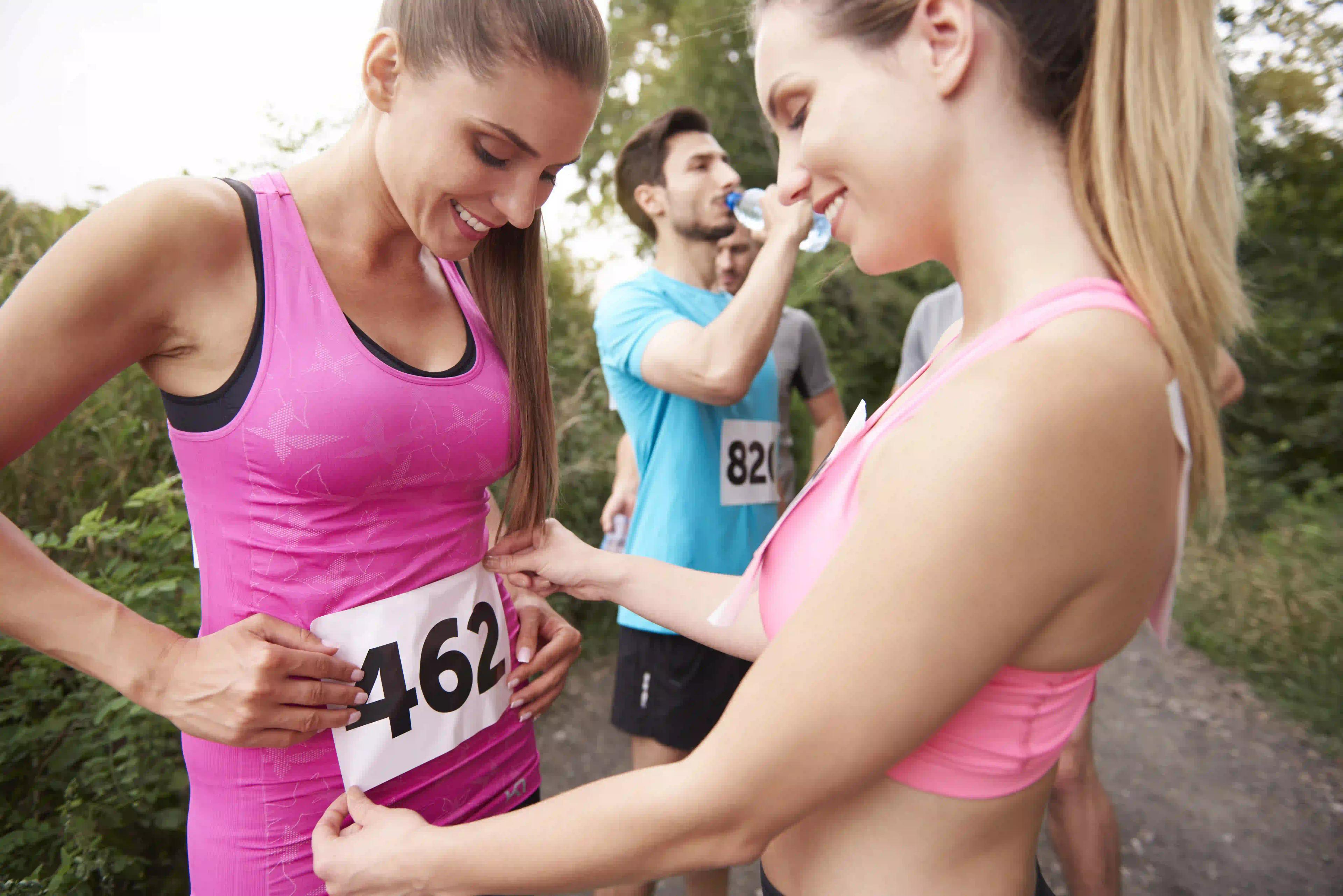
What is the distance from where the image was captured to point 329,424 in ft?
4.00

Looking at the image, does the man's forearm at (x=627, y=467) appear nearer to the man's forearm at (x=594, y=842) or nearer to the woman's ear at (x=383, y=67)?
the woman's ear at (x=383, y=67)

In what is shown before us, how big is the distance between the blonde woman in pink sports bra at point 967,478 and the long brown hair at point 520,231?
0.44 metres

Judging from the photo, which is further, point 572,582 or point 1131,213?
point 572,582

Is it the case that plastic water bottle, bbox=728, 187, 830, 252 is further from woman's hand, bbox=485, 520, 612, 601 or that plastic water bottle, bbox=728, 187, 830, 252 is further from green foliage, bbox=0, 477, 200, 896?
green foliage, bbox=0, 477, 200, 896

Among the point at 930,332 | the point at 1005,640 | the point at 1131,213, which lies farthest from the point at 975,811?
the point at 930,332

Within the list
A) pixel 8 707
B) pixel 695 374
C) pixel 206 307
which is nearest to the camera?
pixel 206 307

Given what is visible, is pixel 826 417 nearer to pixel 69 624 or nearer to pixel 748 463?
pixel 748 463

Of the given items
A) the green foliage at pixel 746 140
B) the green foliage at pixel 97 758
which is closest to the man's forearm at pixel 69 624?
the green foliage at pixel 97 758

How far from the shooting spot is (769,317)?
238 centimetres

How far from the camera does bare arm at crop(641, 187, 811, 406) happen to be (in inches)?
92.0

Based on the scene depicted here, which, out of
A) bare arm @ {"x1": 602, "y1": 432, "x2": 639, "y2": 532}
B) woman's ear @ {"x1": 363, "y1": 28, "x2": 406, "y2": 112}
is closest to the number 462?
woman's ear @ {"x1": 363, "y1": 28, "x2": 406, "y2": 112}

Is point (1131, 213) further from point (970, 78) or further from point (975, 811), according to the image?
point (975, 811)

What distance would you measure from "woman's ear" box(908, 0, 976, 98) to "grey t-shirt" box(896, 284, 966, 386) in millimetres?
2315

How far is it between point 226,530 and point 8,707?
1402 millimetres
